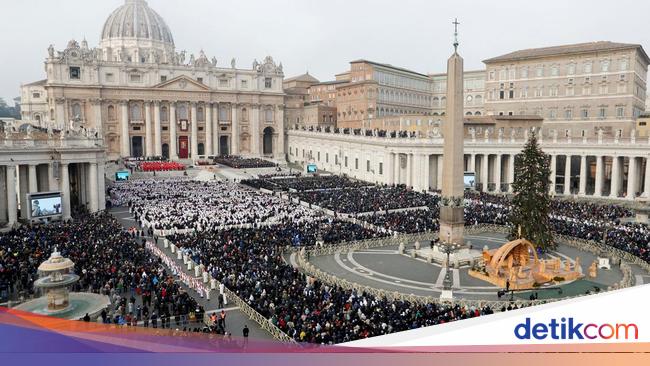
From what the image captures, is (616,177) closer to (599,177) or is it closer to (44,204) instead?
(599,177)

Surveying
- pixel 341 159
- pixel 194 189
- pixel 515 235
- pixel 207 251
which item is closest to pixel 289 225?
pixel 207 251

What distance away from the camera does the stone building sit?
65875 mm

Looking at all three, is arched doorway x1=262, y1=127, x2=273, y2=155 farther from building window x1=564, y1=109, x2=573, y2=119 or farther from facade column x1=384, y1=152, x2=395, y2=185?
building window x1=564, y1=109, x2=573, y2=119

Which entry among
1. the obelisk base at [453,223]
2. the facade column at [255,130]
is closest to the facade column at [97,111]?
the facade column at [255,130]

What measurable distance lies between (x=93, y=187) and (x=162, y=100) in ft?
174

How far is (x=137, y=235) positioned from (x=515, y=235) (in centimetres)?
2370

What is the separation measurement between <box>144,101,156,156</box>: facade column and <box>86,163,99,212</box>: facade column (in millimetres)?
50962

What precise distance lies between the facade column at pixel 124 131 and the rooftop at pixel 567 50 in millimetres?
57810

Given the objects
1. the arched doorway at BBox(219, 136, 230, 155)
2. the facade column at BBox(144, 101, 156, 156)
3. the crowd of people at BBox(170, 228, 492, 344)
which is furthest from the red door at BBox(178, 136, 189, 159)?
the crowd of people at BBox(170, 228, 492, 344)

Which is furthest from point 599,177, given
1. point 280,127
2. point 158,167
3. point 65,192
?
point 280,127

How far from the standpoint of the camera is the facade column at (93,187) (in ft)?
147

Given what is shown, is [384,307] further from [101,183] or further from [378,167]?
[378,167]

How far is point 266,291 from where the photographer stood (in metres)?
22.8

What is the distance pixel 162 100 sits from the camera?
9544cm
